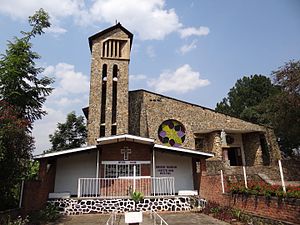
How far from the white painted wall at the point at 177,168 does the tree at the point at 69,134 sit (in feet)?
53.6

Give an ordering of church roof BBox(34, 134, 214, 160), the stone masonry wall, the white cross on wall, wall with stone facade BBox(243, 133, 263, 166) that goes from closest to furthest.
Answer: church roof BBox(34, 134, 214, 160)
the white cross on wall
the stone masonry wall
wall with stone facade BBox(243, 133, 263, 166)

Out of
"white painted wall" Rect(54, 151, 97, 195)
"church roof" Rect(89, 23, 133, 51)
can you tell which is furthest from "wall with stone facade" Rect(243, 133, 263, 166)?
"white painted wall" Rect(54, 151, 97, 195)

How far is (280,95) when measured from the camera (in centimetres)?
1644

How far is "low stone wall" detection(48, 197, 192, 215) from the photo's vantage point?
10.5m

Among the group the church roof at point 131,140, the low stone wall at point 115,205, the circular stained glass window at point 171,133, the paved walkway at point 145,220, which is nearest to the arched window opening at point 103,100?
the circular stained glass window at point 171,133

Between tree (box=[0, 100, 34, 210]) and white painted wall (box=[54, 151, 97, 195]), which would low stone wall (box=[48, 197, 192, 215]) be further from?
tree (box=[0, 100, 34, 210])

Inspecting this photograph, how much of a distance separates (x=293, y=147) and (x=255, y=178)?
20936 millimetres

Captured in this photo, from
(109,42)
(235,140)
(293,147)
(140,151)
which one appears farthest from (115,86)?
(293,147)

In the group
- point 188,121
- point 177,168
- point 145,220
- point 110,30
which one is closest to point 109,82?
point 110,30

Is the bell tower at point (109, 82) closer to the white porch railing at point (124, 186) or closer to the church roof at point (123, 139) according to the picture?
the church roof at point (123, 139)

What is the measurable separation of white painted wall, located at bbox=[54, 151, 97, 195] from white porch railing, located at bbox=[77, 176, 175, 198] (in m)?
0.67

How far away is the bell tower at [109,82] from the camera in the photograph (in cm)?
1778

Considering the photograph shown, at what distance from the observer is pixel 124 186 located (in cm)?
1220

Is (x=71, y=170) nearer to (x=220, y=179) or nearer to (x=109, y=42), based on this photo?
(x=220, y=179)
